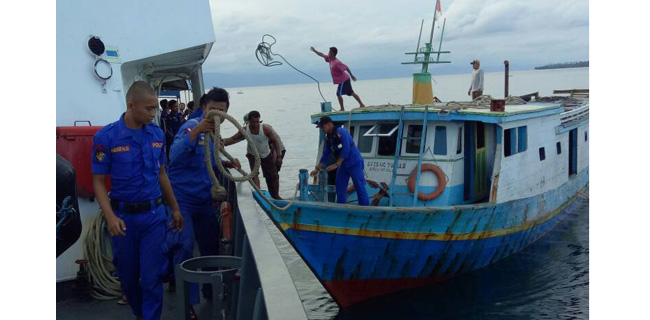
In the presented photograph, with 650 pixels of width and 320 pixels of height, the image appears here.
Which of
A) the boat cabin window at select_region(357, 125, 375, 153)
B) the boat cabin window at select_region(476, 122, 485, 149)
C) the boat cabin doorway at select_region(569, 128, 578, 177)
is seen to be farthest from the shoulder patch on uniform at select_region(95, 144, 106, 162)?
the boat cabin doorway at select_region(569, 128, 578, 177)

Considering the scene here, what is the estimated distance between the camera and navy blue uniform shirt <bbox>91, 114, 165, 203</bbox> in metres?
3.62

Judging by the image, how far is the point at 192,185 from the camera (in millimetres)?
4602

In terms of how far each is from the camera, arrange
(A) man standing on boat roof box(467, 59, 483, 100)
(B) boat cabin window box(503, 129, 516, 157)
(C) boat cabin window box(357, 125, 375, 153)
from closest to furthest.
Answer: (B) boat cabin window box(503, 129, 516, 157), (C) boat cabin window box(357, 125, 375, 153), (A) man standing on boat roof box(467, 59, 483, 100)

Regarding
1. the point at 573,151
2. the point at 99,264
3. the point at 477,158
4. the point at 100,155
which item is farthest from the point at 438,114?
the point at 100,155

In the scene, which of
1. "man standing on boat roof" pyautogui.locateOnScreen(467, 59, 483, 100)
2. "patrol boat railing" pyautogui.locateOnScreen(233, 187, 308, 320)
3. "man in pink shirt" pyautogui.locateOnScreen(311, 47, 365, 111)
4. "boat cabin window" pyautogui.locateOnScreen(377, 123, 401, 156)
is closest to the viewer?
"patrol boat railing" pyautogui.locateOnScreen(233, 187, 308, 320)

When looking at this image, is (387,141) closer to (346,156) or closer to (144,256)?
(346,156)

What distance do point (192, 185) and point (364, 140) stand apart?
19.5 ft

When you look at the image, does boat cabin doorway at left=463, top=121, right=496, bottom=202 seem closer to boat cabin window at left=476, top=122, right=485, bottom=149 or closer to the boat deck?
boat cabin window at left=476, top=122, right=485, bottom=149

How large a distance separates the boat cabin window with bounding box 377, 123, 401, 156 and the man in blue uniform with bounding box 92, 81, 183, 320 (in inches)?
254

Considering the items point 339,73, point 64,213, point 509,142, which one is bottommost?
point 64,213

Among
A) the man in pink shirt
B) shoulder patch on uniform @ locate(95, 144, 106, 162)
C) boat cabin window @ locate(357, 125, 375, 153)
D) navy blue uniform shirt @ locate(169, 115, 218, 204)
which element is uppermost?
the man in pink shirt

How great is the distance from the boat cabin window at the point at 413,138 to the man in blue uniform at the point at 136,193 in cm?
632

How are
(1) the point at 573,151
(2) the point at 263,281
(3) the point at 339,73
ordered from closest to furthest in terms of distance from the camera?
(2) the point at 263,281 < (3) the point at 339,73 < (1) the point at 573,151

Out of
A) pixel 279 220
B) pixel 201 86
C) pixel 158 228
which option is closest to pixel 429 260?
pixel 279 220
